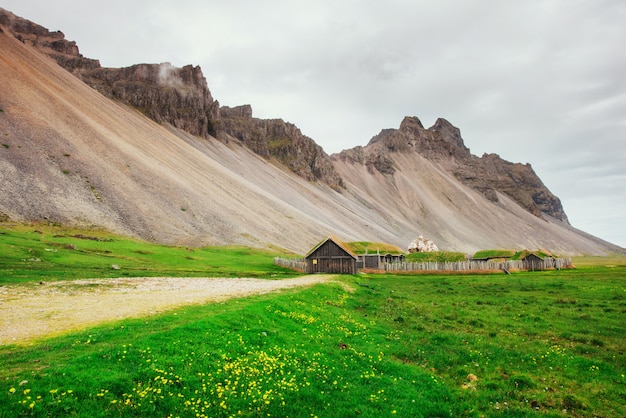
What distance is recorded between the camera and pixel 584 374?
45.8 feet

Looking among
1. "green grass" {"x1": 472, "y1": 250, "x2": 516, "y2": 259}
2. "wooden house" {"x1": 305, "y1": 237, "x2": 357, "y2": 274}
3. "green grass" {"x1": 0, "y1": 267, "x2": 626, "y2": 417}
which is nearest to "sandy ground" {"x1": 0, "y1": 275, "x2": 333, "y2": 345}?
"green grass" {"x1": 0, "y1": 267, "x2": 626, "y2": 417}

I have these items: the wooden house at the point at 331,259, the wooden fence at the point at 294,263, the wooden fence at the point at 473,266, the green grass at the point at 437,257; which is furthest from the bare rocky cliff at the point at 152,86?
the wooden fence at the point at 473,266

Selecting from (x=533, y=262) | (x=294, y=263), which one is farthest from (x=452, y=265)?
(x=294, y=263)

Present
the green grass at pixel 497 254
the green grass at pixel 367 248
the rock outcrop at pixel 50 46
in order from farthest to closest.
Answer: the rock outcrop at pixel 50 46 < the green grass at pixel 497 254 < the green grass at pixel 367 248

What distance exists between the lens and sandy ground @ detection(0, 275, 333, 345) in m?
15.8

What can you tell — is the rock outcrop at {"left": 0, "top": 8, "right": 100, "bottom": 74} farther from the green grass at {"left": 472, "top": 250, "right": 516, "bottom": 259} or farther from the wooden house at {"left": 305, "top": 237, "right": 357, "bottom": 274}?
the green grass at {"left": 472, "top": 250, "right": 516, "bottom": 259}

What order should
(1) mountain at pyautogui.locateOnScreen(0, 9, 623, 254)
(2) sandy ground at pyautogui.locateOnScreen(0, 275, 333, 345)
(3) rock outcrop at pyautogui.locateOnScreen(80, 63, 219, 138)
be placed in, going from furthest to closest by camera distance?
(3) rock outcrop at pyautogui.locateOnScreen(80, 63, 219, 138) → (1) mountain at pyautogui.locateOnScreen(0, 9, 623, 254) → (2) sandy ground at pyautogui.locateOnScreen(0, 275, 333, 345)

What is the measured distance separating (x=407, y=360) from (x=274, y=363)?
20.6 ft

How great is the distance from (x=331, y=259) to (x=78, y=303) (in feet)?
137

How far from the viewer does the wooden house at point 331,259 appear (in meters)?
59.3

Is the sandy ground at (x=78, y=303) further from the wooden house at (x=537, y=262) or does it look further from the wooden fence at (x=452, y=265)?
the wooden house at (x=537, y=262)

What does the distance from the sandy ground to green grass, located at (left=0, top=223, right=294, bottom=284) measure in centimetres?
524

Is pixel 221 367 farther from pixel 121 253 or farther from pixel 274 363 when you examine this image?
pixel 121 253

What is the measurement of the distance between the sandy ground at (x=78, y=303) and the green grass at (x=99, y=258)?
5.24 meters
